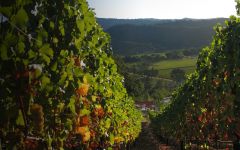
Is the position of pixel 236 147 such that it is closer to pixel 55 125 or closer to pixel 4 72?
pixel 55 125

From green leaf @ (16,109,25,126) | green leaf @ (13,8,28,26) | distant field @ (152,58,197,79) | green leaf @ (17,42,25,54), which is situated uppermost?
green leaf @ (13,8,28,26)

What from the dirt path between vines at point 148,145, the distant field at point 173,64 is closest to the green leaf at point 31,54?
the dirt path between vines at point 148,145

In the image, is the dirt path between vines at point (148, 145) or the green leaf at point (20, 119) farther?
the dirt path between vines at point (148, 145)

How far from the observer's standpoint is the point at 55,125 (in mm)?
5270

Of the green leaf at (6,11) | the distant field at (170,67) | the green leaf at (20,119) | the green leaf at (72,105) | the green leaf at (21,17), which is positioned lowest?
the distant field at (170,67)

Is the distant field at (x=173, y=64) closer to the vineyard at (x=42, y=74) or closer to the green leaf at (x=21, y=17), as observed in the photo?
the vineyard at (x=42, y=74)

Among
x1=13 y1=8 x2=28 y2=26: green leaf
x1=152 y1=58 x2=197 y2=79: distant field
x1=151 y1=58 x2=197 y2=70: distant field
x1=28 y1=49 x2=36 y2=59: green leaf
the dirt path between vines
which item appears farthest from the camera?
x1=151 y1=58 x2=197 y2=70: distant field

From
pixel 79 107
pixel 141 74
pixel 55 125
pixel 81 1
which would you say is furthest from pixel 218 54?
pixel 141 74

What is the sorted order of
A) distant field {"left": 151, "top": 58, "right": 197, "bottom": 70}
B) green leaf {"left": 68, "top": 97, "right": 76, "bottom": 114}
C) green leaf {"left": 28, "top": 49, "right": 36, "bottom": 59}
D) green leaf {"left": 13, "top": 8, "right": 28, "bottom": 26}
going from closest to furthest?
green leaf {"left": 13, "top": 8, "right": 28, "bottom": 26}, green leaf {"left": 28, "top": 49, "right": 36, "bottom": 59}, green leaf {"left": 68, "top": 97, "right": 76, "bottom": 114}, distant field {"left": 151, "top": 58, "right": 197, "bottom": 70}

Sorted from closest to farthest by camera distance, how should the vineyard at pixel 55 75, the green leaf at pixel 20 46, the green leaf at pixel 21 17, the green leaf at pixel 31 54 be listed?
1. the green leaf at pixel 21 17
2. the green leaf at pixel 20 46
3. the vineyard at pixel 55 75
4. the green leaf at pixel 31 54

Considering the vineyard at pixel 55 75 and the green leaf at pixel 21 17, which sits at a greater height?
the green leaf at pixel 21 17

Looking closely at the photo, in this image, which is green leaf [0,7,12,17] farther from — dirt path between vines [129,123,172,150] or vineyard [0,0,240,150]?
dirt path between vines [129,123,172,150]

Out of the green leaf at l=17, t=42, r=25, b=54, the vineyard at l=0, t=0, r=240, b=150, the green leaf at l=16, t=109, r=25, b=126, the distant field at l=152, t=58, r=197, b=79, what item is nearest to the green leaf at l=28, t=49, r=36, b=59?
the vineyard at l=0, t=0, r=240, b=150

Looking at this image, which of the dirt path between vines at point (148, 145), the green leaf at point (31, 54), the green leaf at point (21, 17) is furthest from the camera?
the dirt path between vines at point (148, 145)
